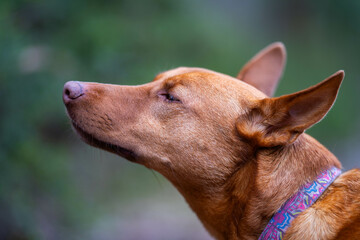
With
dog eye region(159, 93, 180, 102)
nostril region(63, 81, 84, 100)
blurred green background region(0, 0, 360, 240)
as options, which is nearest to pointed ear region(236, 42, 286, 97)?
dog eye region(159, 93, 180, 102)

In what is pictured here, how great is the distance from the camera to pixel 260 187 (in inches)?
115

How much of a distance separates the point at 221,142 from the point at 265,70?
1401mm

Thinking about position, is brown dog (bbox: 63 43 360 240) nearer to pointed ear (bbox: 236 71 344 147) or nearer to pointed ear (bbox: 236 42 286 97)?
pointed ear (bbox: 236 71 344 147)

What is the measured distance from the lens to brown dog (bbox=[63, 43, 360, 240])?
2902mm

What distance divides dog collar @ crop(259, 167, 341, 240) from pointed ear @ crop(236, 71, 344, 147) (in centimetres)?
34

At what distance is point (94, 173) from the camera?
23.6 feet

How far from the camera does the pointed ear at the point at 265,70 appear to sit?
424cm

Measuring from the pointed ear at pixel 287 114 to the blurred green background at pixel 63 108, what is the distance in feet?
8.95

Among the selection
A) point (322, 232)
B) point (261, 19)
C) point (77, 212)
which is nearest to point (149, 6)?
point (77, 212)

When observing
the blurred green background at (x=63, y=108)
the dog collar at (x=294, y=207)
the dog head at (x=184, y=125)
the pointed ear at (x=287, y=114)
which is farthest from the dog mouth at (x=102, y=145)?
the blurred green background at (x=63, y=108)

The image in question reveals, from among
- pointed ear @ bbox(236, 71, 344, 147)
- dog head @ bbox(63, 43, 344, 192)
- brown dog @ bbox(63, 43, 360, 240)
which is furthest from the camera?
dog head @ bbox(63, 43, 344, 192)

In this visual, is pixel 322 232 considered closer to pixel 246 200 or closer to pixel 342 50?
pixel 246 200

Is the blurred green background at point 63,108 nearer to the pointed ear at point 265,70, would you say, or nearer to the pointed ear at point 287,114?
the pointed ear at point 265,70

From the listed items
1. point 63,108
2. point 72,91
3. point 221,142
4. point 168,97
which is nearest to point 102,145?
point 72,91
